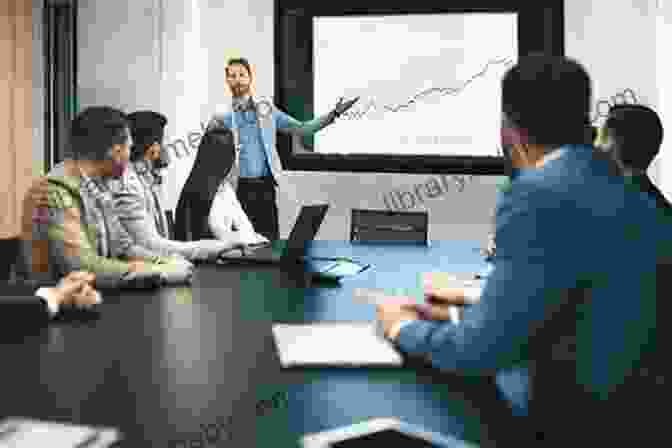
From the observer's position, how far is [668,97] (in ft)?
16.6

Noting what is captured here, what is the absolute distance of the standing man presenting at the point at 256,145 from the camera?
4.90 m

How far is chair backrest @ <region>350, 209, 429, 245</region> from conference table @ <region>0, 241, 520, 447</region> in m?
1.92

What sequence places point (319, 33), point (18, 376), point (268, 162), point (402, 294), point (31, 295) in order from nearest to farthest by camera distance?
point (18, 376) → point (31, 295) → point (402, 294) → point (268, 162) → point (319, 33)

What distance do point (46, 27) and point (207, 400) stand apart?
4.83 m

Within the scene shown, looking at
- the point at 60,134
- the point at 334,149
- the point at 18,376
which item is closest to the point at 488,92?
the point at 334,149

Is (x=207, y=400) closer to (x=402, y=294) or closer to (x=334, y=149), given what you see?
(x=402, y=294)

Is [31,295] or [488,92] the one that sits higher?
[488,92]

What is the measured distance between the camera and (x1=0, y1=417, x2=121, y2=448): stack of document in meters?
0.98

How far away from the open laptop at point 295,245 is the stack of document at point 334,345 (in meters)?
0.95

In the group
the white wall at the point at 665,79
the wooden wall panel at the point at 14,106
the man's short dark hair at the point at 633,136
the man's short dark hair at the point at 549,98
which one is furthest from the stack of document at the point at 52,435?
the white wall at the point at 665,79

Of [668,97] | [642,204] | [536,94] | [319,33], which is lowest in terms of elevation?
[642,204]

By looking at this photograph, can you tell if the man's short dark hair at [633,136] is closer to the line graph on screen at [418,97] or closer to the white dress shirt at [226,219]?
the white dress shirt at [226,219]

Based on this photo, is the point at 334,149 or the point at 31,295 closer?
the point at 31,295

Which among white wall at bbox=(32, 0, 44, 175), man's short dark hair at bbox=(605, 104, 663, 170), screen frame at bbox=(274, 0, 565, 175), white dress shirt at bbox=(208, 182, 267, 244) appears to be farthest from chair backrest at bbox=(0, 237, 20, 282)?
screen frame at bbox=(274, 0, 565, 175)
